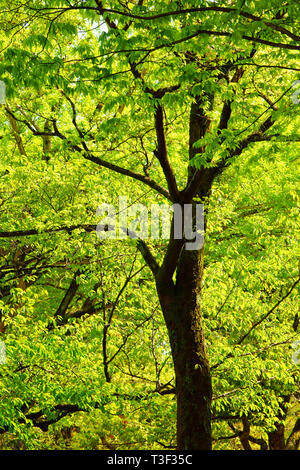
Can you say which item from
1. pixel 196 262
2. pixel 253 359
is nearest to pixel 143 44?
pixel 196 262

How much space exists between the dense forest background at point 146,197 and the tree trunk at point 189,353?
37mm

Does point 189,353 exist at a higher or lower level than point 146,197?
lower

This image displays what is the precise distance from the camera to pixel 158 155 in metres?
6.86

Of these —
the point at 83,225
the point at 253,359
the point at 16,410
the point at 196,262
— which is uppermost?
the point at 83,225

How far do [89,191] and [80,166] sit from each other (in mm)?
662

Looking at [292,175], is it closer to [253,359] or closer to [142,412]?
[253,359]

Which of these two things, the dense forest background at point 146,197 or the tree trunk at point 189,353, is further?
the tree trunk at point 189,353

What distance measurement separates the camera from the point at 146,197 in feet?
34.6

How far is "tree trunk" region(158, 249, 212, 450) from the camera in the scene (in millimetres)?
6262

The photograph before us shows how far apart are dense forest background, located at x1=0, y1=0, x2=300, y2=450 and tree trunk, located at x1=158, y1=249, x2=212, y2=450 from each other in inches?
1.5

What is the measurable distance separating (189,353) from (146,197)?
4789mm

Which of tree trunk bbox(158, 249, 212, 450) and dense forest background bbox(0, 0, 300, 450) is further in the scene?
tree trunk bbox(158, 249, 212, 450)

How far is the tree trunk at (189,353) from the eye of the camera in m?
6.26
